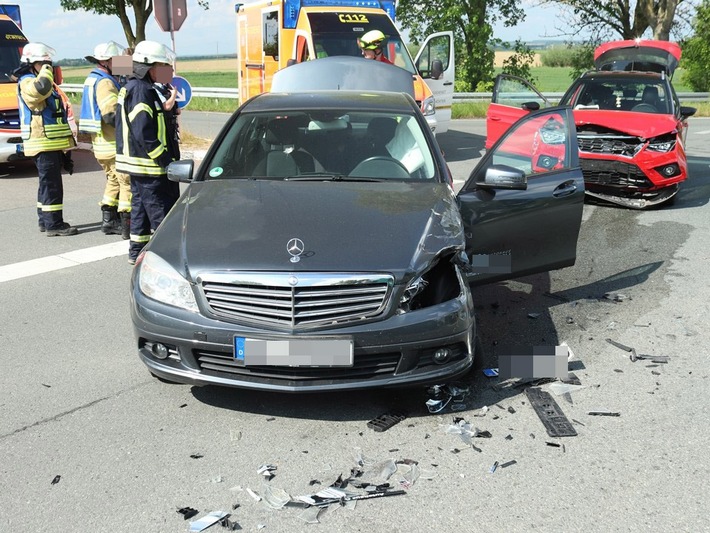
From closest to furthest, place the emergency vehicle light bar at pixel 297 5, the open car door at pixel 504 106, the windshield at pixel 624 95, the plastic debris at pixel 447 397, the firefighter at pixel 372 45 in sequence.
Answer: the plastic debris at pixel 447 397, the open car door at pixel 504 106, the windshield at pixel 624 95, the firefighter at pixel 372 45, the emergency vehicle light bar at pixel 297 5

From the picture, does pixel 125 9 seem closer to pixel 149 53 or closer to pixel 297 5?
pixel 297 5

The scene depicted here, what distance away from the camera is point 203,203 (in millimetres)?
4754

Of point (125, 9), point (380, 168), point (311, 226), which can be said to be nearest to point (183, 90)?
point (380, 168)

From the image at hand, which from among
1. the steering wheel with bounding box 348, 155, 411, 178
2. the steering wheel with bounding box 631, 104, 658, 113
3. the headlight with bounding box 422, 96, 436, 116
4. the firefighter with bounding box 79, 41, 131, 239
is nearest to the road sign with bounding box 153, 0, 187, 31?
the headlight with bounding box 422, 96, 436, 116

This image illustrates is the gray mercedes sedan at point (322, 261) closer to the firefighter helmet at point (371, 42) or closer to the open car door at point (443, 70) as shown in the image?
the firefighter helmet at point (371, 42)

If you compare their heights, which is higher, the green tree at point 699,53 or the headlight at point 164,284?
the green tree at point 699,53

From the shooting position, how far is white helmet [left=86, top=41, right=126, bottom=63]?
26.3 feet

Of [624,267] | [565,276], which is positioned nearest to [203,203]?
[565,276]

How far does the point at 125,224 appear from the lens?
26.8 ft

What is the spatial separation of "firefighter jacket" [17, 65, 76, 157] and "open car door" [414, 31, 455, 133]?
23.6 ft

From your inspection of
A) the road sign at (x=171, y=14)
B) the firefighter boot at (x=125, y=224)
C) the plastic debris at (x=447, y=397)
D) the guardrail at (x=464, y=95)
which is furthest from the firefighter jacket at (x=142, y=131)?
the guardrail at (x=464, y=95)

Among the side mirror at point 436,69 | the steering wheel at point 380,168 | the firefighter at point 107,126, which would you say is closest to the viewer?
the steering wheel at point 380,168

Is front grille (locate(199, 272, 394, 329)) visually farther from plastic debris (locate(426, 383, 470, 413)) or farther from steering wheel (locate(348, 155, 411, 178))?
steering wheel (locate(348, 155, 411, 178))

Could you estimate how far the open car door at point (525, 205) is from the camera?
539cm
